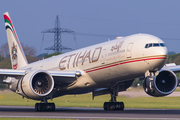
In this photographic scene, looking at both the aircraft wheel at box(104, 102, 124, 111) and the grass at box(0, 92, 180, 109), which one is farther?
the grass at box(0, 92, 180, 109)

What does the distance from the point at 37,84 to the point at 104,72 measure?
4.86 m

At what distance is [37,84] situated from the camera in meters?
24.5

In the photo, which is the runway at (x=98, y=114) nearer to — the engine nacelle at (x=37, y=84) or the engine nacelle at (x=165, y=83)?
the engine nacelle at (x=37, y=84)

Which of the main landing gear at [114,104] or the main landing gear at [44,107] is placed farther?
the main landing gear at [114,104]

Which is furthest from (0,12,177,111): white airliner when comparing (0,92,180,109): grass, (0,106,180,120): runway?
(0,92,180,109): grass

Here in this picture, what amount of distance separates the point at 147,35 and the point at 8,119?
10452 mm

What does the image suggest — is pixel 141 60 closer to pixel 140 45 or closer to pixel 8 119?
pixel 140 45

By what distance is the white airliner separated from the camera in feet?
70.6

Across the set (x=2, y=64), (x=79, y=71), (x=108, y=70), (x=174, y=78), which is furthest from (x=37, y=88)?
(x=2, y=64)

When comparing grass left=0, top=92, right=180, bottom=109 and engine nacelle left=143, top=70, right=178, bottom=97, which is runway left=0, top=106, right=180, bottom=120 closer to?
engine nacelle left=143, top=70, right=178, bottom=97

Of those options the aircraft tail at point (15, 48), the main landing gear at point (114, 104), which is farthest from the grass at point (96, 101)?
the aircraft tail at point (15, 48)

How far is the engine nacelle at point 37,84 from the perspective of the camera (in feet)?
77.5

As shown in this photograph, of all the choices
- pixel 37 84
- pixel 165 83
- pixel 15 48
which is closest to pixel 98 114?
pixel 37 84

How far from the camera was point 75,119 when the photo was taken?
17203 mm
